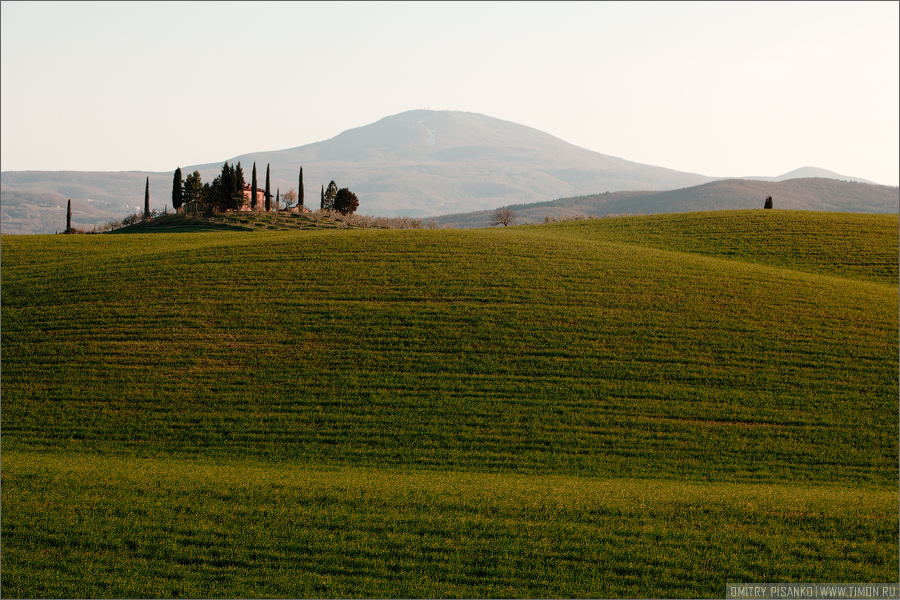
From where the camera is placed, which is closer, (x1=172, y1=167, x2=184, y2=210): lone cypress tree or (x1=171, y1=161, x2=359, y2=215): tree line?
(x1=171, y1=161, x2=359, y2=215): tree line

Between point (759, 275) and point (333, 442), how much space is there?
86.9 feet

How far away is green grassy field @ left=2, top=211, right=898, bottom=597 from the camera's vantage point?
528 inches

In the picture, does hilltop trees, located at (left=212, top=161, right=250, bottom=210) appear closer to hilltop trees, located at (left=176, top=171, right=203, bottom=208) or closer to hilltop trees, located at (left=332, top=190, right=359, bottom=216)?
hilltop trees, located at (left=176, top=171, right=203, bottom=208)

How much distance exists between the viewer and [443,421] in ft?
67.2

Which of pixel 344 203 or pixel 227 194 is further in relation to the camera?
pixel 344 203

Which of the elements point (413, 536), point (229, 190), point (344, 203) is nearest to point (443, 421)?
point (413, 536)

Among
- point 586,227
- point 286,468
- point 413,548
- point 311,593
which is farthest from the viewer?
point 586,227

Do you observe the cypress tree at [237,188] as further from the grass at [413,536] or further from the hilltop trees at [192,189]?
the grass at [413,536]

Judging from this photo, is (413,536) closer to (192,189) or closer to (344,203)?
(344,203)

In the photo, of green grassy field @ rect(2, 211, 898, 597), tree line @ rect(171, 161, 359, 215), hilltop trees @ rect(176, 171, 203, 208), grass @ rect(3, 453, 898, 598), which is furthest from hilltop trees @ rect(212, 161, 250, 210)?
grass @ rect(3, 453, 898, 598)

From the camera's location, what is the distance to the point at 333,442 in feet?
64.0

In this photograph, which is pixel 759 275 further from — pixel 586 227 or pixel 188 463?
pixel 188 463

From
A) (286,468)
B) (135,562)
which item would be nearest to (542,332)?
(286,468)

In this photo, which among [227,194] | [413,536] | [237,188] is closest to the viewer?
[413,536]
